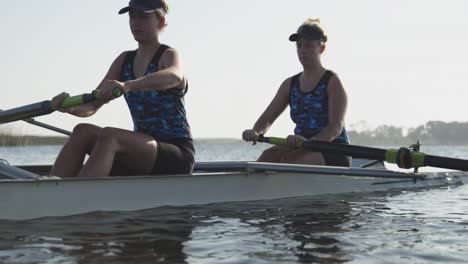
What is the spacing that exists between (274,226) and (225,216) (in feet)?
2.37

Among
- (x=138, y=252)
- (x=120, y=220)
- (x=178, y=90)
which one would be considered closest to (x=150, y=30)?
(x=178, y=90)

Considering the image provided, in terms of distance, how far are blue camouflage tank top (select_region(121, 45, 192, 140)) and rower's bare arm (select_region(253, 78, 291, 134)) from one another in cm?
252

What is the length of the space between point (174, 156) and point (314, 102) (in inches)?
98.1

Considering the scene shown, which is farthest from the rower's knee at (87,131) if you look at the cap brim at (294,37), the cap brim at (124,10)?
the cap brim at (294,37)

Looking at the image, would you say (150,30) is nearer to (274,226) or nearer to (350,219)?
(274,226)

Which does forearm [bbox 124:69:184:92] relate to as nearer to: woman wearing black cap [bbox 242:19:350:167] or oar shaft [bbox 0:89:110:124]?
oar shaft [bbox 0:89:110:124]

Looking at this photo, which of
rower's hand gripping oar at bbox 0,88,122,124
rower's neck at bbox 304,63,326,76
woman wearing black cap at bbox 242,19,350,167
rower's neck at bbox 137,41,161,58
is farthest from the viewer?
rower's neck at bbox 304,63,326,76

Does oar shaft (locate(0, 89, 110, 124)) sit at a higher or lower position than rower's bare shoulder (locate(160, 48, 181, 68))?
lower

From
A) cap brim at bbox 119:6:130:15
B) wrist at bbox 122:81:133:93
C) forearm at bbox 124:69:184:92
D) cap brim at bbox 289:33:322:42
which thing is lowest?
wrist at bbox 122:81:133:93

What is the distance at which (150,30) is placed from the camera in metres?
6.40

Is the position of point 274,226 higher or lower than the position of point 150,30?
lower

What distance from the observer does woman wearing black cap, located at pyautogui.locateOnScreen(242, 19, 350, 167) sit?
27.0ft

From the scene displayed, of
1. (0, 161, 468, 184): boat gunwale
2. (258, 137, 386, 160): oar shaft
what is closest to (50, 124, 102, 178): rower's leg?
(0, 161, 468, 184): boat gunwale

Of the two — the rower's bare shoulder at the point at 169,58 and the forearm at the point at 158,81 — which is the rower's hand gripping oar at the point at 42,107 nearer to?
the forearm at the point at 158,81
